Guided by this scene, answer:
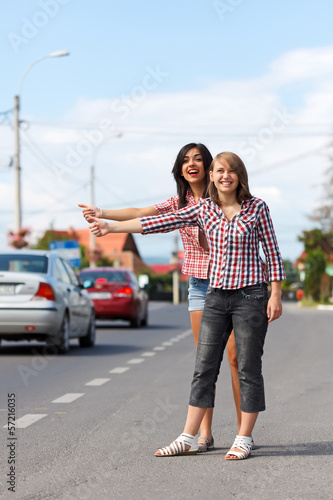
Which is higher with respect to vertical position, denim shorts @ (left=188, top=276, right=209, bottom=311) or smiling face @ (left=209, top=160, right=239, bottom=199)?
smiling face @ (left=209, top=160, right=239, bottom=199)

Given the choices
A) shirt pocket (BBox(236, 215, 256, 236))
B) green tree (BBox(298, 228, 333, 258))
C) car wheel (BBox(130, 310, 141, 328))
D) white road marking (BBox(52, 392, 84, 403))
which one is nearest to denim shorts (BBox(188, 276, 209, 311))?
shirt pocket (BBox(236, 215, 256, 236))

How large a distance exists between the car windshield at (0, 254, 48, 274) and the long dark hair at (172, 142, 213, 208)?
7.99 metres

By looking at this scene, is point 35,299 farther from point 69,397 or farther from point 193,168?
point 193,168

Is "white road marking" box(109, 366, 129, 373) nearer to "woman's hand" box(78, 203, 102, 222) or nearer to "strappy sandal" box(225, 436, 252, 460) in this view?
"strappy sandal" box(225, 436, 252, 460)

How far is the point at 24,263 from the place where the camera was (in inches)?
560

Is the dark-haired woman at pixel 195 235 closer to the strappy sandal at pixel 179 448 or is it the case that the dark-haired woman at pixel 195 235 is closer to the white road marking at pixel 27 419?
the strappy sandal at pixel 179 448

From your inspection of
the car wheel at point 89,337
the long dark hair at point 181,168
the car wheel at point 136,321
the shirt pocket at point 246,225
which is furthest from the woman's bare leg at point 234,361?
the car wheel at point 136,321

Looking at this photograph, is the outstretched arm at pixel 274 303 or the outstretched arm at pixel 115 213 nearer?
the outstretched arm at pixel 115 213

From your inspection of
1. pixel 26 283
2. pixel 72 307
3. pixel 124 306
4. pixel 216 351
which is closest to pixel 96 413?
pixel 216 351

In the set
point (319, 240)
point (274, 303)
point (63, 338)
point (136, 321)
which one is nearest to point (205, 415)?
point (274, 303)

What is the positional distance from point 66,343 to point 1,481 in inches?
370

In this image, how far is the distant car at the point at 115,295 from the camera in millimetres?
23297

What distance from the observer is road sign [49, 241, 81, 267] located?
119 feet

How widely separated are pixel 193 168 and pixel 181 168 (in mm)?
103
